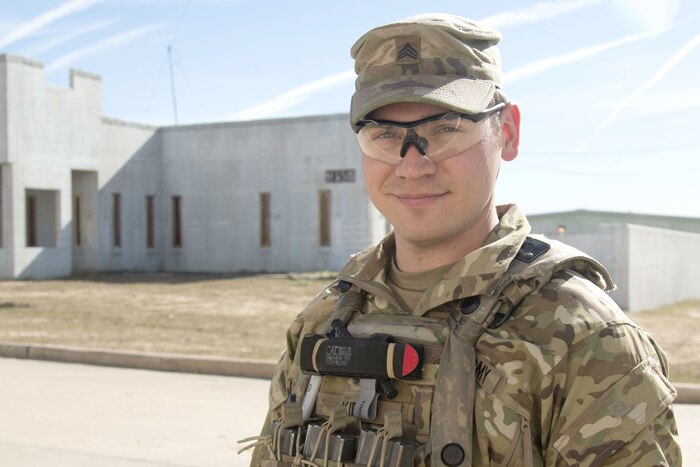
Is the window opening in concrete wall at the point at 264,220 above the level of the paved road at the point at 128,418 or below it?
above

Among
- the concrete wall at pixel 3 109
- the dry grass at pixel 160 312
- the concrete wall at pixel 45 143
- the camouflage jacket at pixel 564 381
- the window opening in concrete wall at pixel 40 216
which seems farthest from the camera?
the window opening in concrete wall at pixel 40 216

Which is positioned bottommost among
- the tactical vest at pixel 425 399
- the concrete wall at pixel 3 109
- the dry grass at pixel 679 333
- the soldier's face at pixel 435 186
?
the dry grass at pixel 679 333

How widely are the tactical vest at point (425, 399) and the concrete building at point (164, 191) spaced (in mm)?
25103

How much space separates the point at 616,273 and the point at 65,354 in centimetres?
1118

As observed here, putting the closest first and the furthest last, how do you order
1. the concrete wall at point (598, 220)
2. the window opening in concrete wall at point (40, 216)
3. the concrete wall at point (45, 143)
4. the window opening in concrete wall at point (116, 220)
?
the concrete wall at point (45, 143), the window opening in concrete wall at point (40, 216), the window opening in concrete wall at point (116, 220), the concrete wall at point (598, 220)

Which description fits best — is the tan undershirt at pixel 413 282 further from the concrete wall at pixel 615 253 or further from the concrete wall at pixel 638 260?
the concrete wall at pixel 615 253

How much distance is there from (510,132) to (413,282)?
0.46 metres

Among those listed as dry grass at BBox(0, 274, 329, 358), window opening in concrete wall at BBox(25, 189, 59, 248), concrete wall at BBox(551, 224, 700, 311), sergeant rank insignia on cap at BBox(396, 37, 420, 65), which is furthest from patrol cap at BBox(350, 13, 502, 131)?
window opening in concrete wall at BBox(25, 189, 59, 248)

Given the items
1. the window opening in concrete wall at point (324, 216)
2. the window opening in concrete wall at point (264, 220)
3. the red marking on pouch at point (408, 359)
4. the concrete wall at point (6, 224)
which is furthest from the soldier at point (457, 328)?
the window opening in concrete wall at point (264, 220)

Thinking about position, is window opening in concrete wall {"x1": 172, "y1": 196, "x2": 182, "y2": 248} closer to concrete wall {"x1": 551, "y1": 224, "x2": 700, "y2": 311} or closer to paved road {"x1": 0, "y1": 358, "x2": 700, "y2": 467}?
concrete wall {"x1": 551, "y1": 224, "x2": 700, "y2": 311}

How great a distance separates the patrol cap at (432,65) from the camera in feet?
6.00

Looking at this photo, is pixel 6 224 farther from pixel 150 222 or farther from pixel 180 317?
pixel 180 317

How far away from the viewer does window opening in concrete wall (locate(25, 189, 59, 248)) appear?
29938 mm

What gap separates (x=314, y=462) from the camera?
1918 millimetres
